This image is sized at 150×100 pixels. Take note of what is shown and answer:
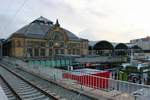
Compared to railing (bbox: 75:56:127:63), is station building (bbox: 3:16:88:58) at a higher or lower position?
higher

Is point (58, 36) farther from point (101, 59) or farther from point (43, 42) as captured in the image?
point (101, 59)

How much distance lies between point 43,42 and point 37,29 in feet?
20.5

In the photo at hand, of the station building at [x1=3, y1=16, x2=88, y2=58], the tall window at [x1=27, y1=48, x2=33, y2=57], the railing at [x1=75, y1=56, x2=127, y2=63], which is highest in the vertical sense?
the station building at [x1=3, y1=16, x2=88, y2=58]

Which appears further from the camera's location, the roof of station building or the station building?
the roof of station building

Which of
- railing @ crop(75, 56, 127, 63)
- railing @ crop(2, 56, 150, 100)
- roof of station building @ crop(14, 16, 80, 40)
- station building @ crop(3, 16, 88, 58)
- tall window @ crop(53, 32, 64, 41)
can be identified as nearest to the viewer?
railing @ crop(2, 56, 150, 100)

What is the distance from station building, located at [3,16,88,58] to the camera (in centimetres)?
6153

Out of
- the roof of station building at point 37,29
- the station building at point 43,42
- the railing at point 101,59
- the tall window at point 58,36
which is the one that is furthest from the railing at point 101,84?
the tall window at point 58,36

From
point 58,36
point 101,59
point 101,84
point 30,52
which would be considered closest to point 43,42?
point 30,52

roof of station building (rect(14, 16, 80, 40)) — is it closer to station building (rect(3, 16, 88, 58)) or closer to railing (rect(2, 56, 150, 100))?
station building (rect(3, 16, 88, 58))

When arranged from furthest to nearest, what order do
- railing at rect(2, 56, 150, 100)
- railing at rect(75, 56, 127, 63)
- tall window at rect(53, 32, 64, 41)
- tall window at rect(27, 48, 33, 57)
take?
tall window at rect(53, 32, 64, 41) → tall window at rect(27, 48, 33, 57) → railing at rect(75, 56, 127, 63) → railing at rect(2, 56, 150, 100)

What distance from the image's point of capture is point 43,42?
66.7m

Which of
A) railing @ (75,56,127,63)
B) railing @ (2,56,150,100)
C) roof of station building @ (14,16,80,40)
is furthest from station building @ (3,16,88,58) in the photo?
railing @ (2,56,150,100)

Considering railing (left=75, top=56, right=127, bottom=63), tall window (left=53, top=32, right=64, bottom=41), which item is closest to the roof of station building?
tall window (left=53, top=32, right=64, bottom=41)

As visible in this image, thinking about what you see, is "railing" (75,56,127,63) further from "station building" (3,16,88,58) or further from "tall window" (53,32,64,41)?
"tall window" (53,32,64,41)
